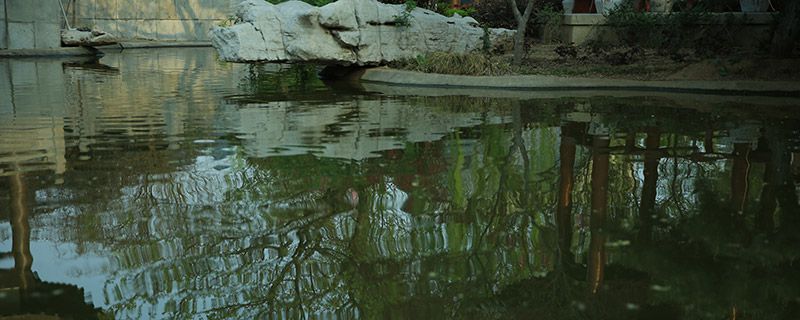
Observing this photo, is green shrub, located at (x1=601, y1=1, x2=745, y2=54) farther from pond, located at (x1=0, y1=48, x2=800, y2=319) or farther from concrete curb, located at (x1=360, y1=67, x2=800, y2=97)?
pond, located at (x1=0, y1=48, x2=800, y2=319)

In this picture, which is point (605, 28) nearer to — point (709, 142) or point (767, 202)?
point (709, 142)

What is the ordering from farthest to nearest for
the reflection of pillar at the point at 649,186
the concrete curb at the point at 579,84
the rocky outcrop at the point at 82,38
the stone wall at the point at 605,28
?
1. the rocky outcrop at the point at 82,38
2. the stone wall at the point at 605,28
3. the concrete curb at the point at 579,84
4. the reflection of pillar at the point at 649,186

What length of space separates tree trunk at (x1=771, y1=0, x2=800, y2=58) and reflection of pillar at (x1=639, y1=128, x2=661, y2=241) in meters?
7.19

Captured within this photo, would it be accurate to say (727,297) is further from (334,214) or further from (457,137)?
(457,137)

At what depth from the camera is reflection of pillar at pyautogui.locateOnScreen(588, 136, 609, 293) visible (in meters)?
4.87

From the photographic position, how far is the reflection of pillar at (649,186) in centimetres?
577

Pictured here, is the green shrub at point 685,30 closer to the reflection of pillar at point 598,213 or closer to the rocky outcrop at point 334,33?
the rocky outcrop at point 334,33

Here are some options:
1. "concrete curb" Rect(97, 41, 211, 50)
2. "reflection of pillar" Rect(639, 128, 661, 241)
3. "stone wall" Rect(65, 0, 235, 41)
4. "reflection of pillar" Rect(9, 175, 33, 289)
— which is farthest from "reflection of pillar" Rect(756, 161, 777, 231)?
"stone wall" Rect(65, 0, 235, 41)

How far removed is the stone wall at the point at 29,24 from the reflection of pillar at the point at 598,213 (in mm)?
22761

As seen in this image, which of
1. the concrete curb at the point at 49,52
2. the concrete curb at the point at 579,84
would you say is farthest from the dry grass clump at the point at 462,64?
the concrete curb at the point at 49,52

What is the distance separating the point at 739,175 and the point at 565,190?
5.64ft

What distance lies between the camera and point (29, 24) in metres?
27.1

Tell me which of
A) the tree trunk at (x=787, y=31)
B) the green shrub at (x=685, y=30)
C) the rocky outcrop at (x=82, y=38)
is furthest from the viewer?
the rocky outcrop at (x=82, y=38)

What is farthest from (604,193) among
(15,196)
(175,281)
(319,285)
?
(15,196)
